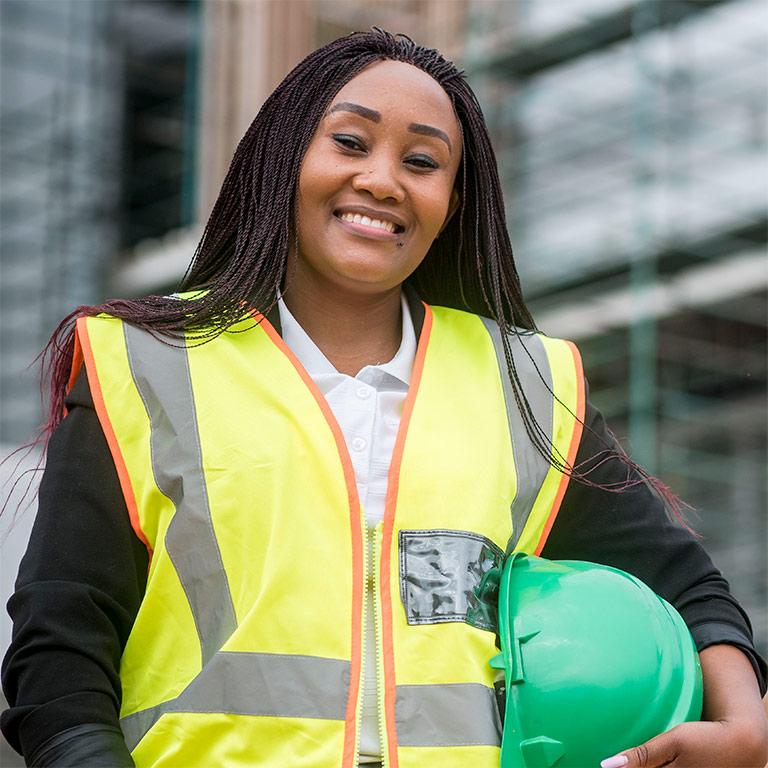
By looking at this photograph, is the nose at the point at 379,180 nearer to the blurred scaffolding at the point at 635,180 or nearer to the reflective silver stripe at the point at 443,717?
the reflective silver stripe at the point at 443,717

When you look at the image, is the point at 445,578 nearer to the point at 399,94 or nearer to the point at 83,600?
the point at 83,600

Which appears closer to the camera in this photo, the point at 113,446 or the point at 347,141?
the point at 113,446

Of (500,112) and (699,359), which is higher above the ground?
(500,112)

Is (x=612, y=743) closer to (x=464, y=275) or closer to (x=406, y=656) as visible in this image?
(x=406, y=656)

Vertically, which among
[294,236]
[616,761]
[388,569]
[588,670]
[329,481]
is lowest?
[616,761]

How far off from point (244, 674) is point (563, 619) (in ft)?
1.33

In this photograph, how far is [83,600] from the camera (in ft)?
7.70

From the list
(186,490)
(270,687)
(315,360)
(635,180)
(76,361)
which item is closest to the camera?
(270,687)

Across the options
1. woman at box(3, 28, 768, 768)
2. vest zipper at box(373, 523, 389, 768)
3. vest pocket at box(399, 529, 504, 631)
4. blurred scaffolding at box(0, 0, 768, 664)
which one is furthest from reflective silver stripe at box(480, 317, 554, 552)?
blurred scaffolding at box(0, 0, 768, 664)

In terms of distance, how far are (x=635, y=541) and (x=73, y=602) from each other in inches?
31.3

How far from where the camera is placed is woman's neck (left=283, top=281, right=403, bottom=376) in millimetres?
2709

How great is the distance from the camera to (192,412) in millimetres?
2469

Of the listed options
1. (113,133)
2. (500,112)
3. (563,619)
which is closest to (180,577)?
(563,619)

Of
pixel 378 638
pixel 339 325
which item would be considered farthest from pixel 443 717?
pixel 339 325
